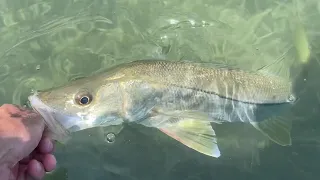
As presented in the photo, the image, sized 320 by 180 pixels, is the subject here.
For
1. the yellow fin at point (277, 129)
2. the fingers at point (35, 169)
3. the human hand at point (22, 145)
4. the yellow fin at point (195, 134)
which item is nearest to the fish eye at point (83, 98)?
the human hand at point (22, 145)

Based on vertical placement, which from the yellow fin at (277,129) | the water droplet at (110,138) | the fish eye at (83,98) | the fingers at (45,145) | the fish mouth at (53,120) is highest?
the fish eye at (83,98)

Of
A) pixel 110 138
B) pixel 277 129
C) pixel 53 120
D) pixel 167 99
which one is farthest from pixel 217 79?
pixel 110 138

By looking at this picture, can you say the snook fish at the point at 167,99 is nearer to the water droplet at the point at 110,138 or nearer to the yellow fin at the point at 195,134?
the yellow fin at the point at 195,134

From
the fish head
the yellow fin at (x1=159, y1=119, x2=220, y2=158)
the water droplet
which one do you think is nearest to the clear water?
the water droplet

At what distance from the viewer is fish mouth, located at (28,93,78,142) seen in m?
2.83

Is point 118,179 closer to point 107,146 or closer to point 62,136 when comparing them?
point 107,146

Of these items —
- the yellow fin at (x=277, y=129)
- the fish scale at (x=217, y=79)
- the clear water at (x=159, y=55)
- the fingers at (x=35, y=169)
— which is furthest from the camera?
the clear water at (x=159, y=55)

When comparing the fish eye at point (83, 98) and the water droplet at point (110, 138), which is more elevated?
the fish eye at point (83, 98)

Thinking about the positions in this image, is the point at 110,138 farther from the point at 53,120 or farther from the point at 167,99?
the point at 53,120

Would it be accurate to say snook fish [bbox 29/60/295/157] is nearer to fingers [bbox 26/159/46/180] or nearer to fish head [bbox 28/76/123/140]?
fish head [bbox 28/76/123/140]

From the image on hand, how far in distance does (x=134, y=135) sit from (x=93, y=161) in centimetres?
40

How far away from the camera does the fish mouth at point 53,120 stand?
9.30 ft

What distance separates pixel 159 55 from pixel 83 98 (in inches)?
47.1

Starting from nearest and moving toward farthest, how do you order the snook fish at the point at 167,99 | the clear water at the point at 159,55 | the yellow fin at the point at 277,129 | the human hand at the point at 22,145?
the human hand at the point at 22,145 < the snook fish at the point at 167,99 < the yellow fin at the point at 277,129 < the clear water at the point at 159,55
